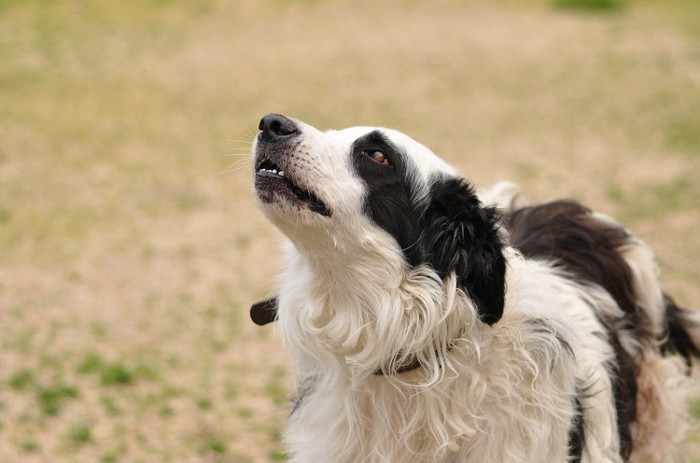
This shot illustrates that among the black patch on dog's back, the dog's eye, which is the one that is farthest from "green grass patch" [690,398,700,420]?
the dog's eye

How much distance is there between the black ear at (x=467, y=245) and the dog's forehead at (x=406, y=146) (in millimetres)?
75

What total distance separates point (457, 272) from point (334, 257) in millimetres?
362

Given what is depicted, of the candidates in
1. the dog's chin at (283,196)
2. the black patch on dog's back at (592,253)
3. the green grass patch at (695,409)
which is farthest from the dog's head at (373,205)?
the green grass patch at (695,409)

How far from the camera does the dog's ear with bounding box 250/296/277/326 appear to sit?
3246 millimetres

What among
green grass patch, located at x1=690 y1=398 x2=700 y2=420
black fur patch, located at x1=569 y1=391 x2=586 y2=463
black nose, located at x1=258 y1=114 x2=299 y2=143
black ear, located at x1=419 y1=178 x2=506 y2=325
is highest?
black nose, located at x1=258 y1=114 x2=299 y2=143

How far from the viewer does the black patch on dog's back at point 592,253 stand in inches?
139

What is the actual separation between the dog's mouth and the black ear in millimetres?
331

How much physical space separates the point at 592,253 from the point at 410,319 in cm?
122

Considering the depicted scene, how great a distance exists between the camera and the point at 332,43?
14391 mm

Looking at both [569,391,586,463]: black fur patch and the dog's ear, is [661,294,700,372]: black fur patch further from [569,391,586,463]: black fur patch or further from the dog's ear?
the dog's ear

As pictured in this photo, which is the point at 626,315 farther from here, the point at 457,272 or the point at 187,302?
the point at 187,302

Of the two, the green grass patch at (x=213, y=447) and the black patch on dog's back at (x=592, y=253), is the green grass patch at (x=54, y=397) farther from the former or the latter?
the black patch on dog's back at (x=592, y=253)

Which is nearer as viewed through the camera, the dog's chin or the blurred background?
the dog's chin

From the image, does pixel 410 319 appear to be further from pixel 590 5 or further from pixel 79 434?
pixel 590 5
